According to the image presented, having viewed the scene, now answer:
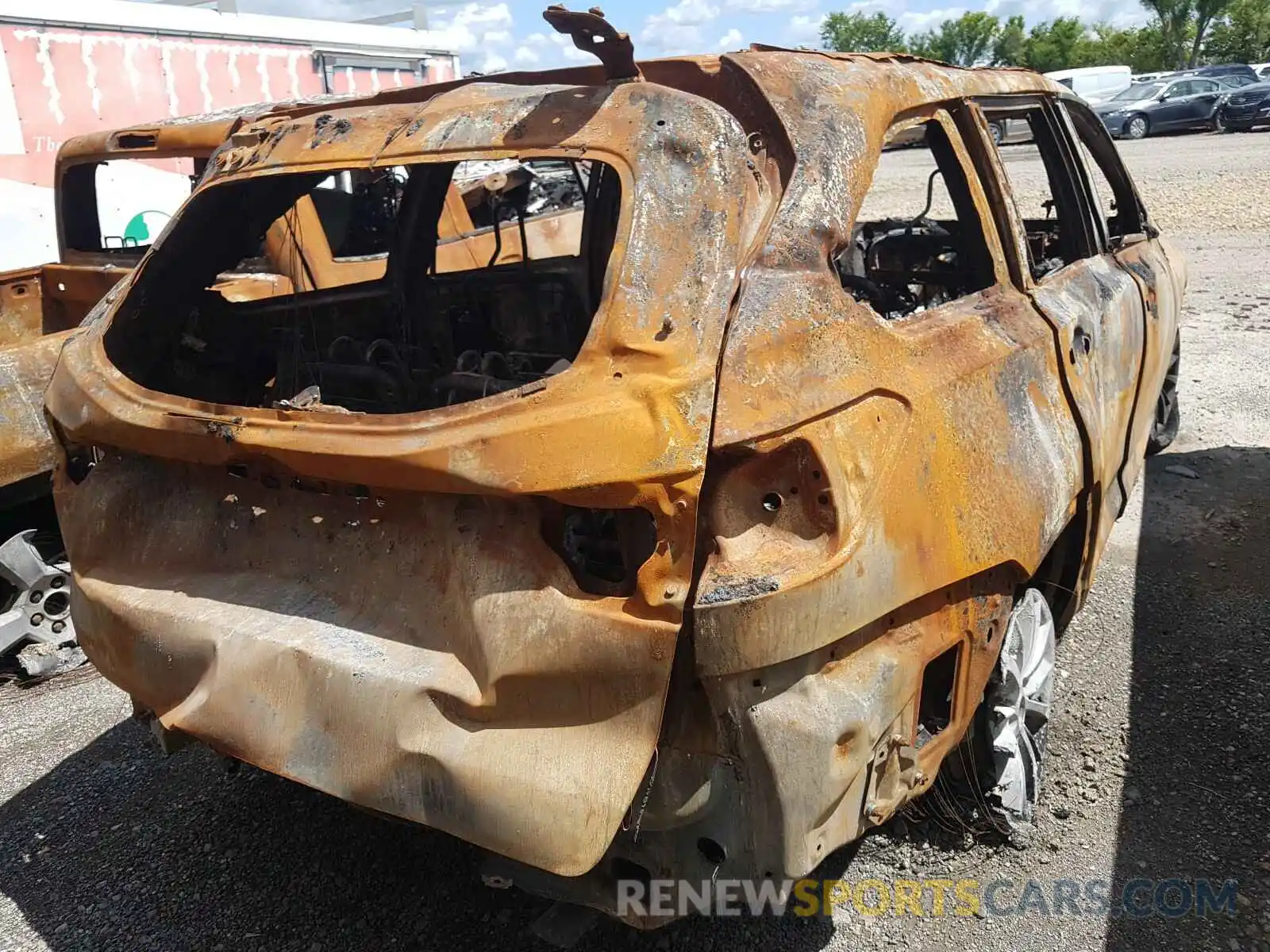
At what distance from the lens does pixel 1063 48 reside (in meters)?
57.9

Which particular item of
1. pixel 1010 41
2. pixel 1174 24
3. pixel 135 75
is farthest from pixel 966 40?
pixel 135 75

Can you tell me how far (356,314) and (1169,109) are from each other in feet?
81.0

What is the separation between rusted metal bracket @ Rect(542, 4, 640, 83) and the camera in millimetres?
1916

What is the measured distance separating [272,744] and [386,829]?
99 centimetres

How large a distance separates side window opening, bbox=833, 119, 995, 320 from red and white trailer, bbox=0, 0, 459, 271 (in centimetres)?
634

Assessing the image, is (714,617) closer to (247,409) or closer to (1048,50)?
(247,409)

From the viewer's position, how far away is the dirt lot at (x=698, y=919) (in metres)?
2.50

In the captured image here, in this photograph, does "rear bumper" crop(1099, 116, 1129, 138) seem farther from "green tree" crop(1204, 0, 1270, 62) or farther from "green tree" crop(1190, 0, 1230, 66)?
"green tree" crop(1190, 0, 1230, 66)

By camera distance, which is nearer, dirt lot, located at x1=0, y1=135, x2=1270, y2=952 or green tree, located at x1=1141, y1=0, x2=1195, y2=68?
dirt lot, located at x1=0, y1=135, x2=1270, y2=952

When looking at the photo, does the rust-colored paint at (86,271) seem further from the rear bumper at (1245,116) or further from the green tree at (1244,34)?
the green tree at (1244,34)

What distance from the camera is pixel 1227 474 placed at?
5.11 metres

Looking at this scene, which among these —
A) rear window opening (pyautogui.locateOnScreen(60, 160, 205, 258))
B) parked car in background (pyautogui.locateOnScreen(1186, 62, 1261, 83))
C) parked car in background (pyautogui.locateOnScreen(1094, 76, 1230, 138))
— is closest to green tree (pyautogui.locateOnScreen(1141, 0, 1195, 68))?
parked car in background (pyautogui.locateOnScreen(1186, 62, 1261, 83))

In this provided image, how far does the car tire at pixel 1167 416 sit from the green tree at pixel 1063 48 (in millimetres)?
58874

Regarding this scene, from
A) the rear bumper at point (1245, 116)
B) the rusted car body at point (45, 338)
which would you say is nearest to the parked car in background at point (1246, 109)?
the rear bumper at point (1245, 116)
